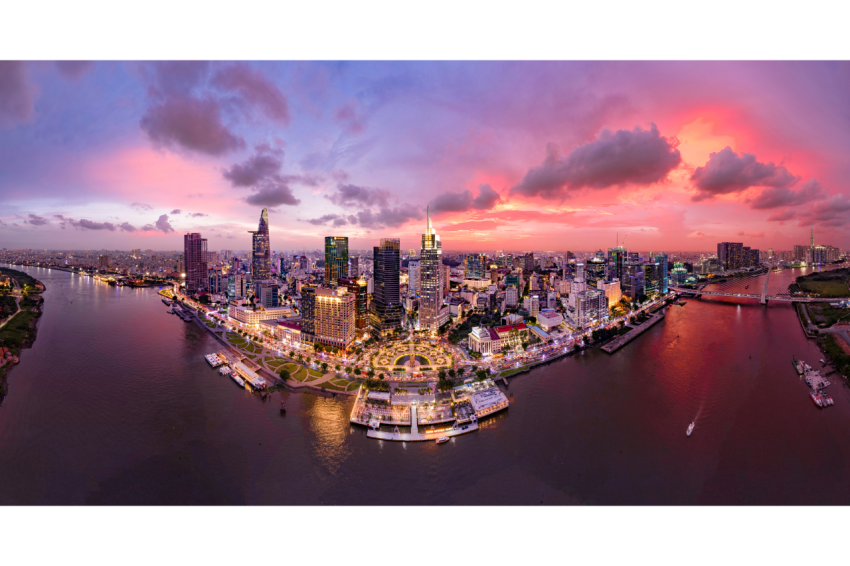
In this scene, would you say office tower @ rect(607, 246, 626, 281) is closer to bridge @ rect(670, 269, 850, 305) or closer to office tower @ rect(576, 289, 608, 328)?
bridge @ rect(670, 269, 850, 305)

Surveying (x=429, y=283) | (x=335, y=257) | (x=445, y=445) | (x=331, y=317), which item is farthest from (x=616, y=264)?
(x=445, y=445)

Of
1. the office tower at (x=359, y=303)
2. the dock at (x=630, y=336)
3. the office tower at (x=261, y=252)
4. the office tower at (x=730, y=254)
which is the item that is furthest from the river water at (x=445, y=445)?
the office tower at (x=730, y=254)

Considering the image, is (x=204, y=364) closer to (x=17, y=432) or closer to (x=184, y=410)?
(x=184, y=410)

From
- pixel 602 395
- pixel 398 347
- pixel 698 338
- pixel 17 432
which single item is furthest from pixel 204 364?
pixel 698 338

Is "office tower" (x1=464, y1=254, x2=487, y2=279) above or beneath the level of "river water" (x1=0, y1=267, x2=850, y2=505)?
above

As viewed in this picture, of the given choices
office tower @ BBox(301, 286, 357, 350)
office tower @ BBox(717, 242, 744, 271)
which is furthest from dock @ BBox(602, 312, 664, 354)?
office tower @ BBox(717, 242, 744, 271)

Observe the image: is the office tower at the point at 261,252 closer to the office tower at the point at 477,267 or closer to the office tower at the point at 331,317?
the office tower at the point at 331,317
